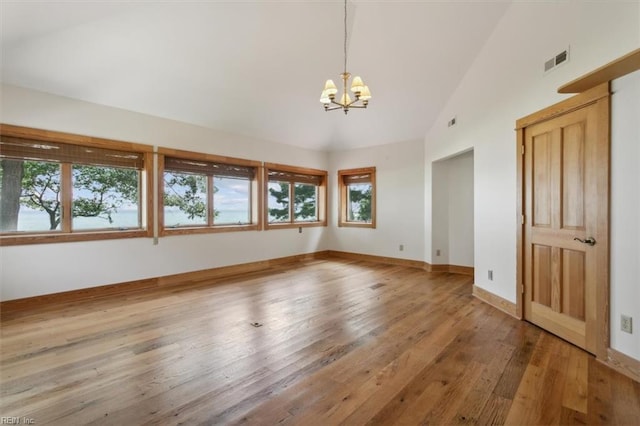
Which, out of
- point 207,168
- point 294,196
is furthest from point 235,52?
point 294,196

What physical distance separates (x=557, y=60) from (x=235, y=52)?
3781mm

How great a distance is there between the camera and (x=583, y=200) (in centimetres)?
266

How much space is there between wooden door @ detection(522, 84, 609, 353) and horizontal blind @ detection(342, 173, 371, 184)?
4.03 m

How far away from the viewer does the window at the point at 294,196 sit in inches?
263

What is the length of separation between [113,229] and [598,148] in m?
5.98

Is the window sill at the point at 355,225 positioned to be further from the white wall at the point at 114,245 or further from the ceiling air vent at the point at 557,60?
the ceiling air vent at the point at 557,60

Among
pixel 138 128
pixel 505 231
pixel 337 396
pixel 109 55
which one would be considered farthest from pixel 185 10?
pixel 505 231

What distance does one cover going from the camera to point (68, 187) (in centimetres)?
411

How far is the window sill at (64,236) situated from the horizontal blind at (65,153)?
100 centimetres

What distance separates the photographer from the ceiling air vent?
9.20 feet

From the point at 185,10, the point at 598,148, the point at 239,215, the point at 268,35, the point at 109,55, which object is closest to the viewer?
the point at 598,148

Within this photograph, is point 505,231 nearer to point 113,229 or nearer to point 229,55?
point 229,55

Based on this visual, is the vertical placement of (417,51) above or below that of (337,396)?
above

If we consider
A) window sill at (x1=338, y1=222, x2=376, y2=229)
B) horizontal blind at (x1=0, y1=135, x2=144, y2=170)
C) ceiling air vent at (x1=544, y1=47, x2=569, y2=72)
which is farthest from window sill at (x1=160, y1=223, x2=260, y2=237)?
ceiling air vent at (x1=544, y1=47, x2=569, y2=72)
